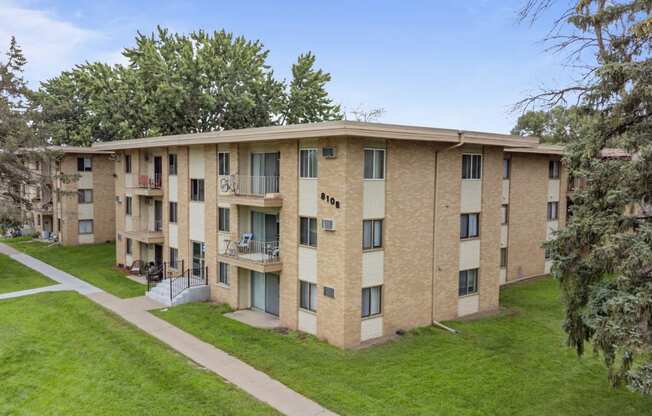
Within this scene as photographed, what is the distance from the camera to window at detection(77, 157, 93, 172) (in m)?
38.5

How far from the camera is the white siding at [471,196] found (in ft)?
66.1

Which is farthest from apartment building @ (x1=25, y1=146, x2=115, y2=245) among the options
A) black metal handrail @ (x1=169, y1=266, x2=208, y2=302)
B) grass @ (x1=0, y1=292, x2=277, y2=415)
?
grass @ (x1=0, y1=292, x2=277, y2=415)

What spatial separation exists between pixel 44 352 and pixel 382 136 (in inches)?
517

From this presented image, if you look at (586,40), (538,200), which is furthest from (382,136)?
(538,200)

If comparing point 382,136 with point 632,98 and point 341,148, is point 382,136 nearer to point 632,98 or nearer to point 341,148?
point 341,148

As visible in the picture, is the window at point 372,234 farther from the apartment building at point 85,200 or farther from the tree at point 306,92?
the apartment building at point 85,200

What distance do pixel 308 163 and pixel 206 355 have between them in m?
7.29

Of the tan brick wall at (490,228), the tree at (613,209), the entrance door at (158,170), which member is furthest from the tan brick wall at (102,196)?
the tree at (613,209)

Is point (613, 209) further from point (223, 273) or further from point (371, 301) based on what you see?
point (223, 273)

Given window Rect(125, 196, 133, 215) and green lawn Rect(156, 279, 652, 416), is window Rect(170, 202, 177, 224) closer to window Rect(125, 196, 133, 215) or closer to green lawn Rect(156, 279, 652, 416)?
window Rect(125, 196, 133, 215)

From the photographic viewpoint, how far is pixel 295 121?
129ft

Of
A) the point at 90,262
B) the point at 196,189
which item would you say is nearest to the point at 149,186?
the point at 196,189

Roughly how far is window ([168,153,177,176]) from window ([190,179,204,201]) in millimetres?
2021

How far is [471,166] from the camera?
20.4 meters
